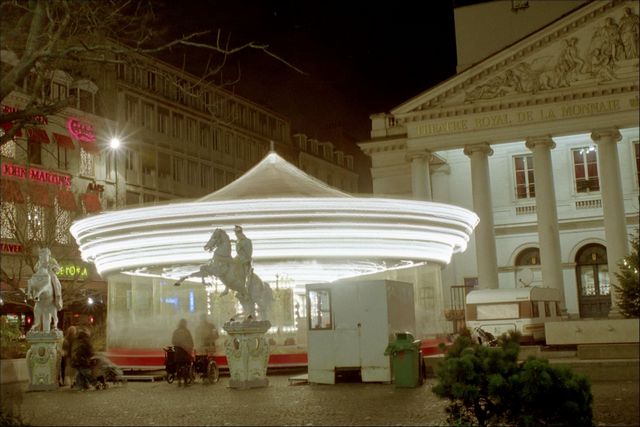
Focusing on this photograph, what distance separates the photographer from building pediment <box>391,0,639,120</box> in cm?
3803

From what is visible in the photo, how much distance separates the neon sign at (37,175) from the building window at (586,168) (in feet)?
82.6

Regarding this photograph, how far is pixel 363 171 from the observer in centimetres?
9075

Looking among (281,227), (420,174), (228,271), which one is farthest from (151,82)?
(228,271)

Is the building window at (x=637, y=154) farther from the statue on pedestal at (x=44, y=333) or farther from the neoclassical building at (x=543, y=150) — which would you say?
the statue on pedestal at (x=44, y=333)

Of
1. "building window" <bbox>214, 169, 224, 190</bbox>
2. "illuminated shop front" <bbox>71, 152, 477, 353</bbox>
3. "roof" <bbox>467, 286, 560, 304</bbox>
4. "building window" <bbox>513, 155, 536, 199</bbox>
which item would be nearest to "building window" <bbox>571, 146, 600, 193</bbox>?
"building window" <bbox>513, 155, 536, 199</bbox>

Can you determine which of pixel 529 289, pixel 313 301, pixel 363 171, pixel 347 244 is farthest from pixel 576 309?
pixel 363 171

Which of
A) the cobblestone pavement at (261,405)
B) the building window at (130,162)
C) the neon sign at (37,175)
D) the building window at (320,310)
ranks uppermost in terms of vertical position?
the building window at (130,162)

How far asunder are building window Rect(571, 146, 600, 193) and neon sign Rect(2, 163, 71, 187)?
25.2m

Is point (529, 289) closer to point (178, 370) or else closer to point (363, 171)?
point (178, 370)

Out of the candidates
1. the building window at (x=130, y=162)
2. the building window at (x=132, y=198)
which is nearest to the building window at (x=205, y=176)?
the building window at (x=132, y=198)

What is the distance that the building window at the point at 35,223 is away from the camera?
3638cm

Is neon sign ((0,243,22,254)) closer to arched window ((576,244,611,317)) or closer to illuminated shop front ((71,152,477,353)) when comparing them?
illuminated shop front ((71,152,477,353))

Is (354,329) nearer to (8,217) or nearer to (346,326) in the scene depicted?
(346,326)

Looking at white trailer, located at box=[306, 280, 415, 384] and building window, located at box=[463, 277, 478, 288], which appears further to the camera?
building window, located at box=[463, 277, 478, 288]
